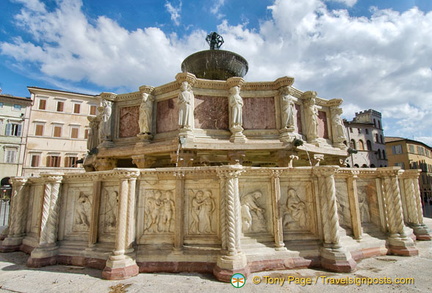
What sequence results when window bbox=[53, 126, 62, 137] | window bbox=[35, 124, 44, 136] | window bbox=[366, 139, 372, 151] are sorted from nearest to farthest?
window bbox=[35, 124, 44, 136], window bbox=[53, 126, 62, 137], window bbox=[366, 139, 372, 151]

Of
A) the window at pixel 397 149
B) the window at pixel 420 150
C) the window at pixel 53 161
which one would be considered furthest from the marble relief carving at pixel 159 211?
the window at pixel 420 150

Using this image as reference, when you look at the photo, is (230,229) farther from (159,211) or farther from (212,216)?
(159,211)

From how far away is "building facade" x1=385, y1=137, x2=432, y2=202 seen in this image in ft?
158

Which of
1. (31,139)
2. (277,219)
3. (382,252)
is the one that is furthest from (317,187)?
(31,139)

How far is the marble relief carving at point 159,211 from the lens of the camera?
564 cm

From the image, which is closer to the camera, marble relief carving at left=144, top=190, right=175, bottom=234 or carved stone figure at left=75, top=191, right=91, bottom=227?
marble relief carving at left=144, top=190, right=175, bottom=234

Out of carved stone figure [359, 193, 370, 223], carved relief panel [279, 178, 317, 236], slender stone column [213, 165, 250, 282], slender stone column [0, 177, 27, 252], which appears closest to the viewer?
slender stone column [213, 165, 250, 282]

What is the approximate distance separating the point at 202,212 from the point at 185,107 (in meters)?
4.28

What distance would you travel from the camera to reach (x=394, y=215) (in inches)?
261

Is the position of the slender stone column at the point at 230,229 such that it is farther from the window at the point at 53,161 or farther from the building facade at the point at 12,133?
the building facade at the point at 12,133

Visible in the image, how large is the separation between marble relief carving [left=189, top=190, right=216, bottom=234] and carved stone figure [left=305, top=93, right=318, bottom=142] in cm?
619

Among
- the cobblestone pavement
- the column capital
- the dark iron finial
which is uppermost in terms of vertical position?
the dark iron finial

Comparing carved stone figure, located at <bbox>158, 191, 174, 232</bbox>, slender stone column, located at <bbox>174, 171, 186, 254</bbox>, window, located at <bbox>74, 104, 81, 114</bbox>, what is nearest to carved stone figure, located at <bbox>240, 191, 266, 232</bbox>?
slender stone column, located at <bbox>174, 171, 186, 254</bbox>

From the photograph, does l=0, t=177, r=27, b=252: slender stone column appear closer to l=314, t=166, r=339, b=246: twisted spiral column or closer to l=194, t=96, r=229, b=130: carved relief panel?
l=194, t=96, r=229, b=130: carved relief panel
